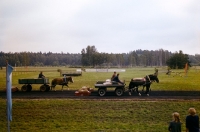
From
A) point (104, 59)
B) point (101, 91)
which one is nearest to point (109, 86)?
point (101, 91)

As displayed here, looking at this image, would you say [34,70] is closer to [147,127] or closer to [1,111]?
[1,111]

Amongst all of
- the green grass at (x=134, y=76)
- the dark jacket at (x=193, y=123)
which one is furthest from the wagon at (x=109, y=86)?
the dark jacket at (x=193, y=123)

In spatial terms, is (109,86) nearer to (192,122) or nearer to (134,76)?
(134,76)

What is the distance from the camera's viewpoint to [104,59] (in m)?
29.4

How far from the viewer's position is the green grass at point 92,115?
38.3 feet

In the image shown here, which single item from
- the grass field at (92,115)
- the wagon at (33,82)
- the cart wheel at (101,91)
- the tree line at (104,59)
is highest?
the tree line at (104,59)

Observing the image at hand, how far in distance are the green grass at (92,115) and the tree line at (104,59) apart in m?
7.00

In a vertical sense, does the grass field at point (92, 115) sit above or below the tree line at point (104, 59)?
below

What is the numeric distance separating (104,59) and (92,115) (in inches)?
659

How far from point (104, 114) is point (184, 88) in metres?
10.2

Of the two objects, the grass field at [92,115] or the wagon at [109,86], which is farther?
the wagon at [109,86]

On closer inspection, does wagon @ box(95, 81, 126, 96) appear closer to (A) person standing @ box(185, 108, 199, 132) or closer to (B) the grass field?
(B) the grass field

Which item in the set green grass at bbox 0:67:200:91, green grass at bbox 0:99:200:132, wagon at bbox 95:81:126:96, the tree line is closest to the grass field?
green grass at bbox 0:99:200:132

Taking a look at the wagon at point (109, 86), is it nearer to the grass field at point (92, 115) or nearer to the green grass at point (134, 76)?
the grass field at point (92, 115)
